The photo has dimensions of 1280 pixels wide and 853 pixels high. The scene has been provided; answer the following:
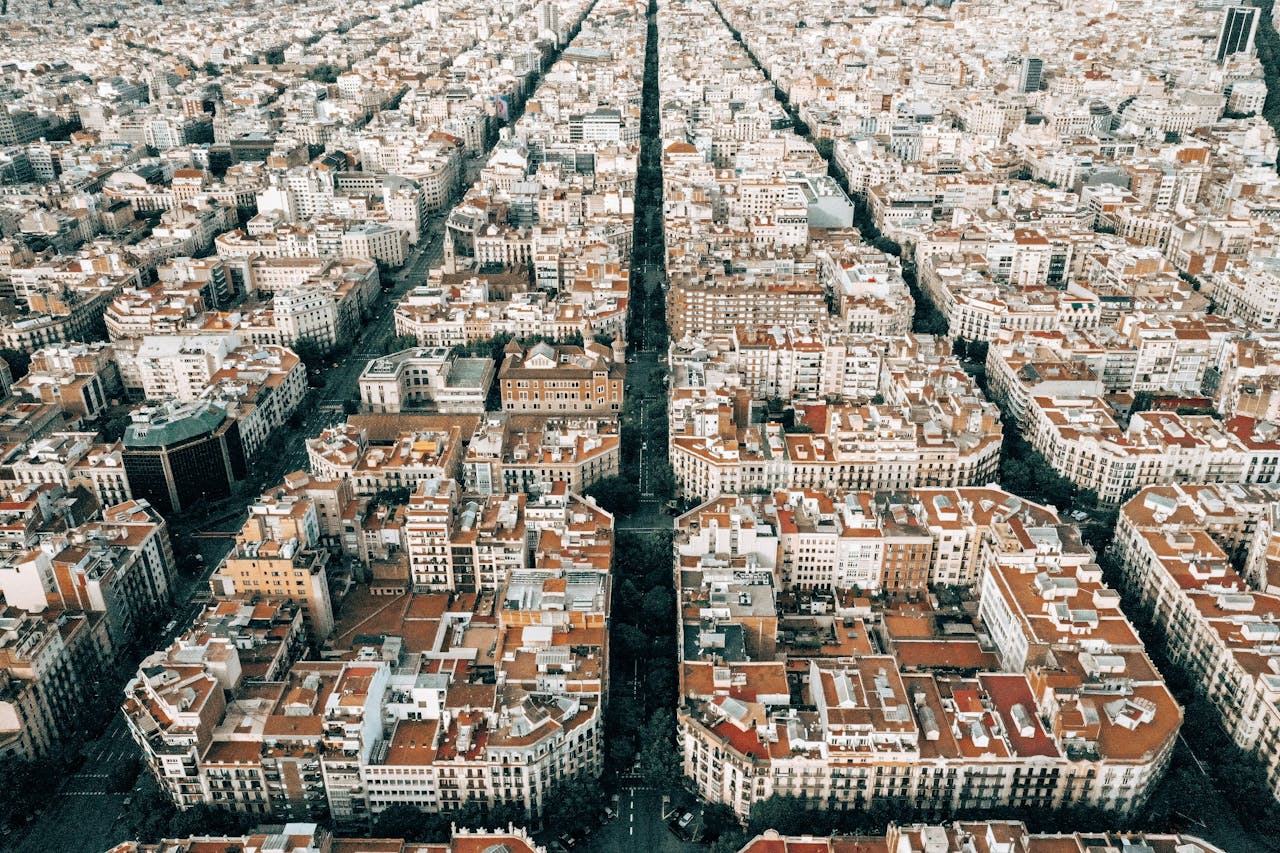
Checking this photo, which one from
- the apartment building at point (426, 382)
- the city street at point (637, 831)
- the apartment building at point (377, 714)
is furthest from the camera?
the apartment building at point (426, 382)

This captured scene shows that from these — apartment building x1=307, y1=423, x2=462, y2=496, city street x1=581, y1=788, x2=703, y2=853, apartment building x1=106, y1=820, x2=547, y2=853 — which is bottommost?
city street x1=581, y1=788, x2=703, y2=853

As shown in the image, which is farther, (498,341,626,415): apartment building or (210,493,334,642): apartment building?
(498,341,626,415): apartment building

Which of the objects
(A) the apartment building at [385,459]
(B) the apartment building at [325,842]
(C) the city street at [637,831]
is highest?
(A) the apartment building at [385,459]

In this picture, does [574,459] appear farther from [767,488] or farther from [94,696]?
[94,696]

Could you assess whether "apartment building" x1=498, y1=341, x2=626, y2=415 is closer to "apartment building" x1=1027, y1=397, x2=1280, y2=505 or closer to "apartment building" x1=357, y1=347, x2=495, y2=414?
"apartment building" x1=357, y1=347, x2=495, y2=414

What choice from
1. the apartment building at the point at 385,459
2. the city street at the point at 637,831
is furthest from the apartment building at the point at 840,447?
the city street at the point at 637,831

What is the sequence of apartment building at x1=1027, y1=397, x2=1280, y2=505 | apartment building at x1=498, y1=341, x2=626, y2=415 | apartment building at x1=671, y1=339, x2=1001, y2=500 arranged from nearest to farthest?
apartment building at x1=671, y1=339, x2=1001, y2=500, apartment building at x1=1027, y1=397, x2=1280, y2=505, apartment building at x1=498, y1=341, x2=626, y2=415

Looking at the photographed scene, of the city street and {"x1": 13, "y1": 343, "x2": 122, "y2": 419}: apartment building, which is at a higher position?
{"x1": 13, "y1": 343, "x2": 122, "y2": 419}: apartment building

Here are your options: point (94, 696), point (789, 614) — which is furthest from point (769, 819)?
point (94, 696)

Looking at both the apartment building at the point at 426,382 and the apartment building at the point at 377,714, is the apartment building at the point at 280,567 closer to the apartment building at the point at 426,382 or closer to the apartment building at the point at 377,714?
the apartment building at the point at 377,714

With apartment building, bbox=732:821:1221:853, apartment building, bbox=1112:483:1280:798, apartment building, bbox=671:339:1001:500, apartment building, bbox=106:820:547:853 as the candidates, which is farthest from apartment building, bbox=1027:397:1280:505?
apartment building, bbox=106:820:547:853

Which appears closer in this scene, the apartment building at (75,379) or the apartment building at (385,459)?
the apartment building at (385,459)

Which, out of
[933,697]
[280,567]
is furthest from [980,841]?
[280,567]
